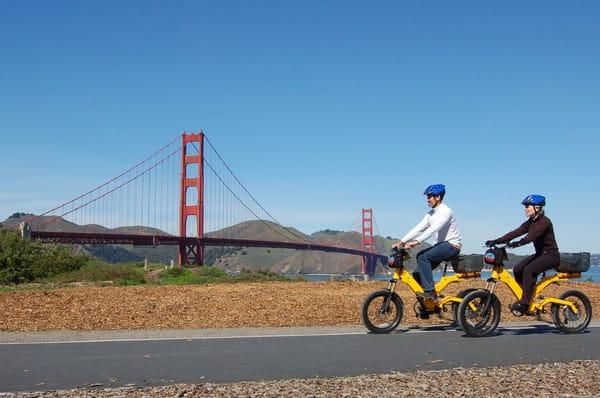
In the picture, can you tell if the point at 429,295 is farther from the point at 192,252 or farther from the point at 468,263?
the point at 192,252

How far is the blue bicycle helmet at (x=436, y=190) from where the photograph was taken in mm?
9250

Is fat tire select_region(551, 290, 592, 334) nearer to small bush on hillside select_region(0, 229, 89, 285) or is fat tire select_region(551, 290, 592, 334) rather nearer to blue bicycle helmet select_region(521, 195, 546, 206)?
blue bicycle helmet select_region(521, 195, 546, 206)

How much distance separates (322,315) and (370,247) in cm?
8182

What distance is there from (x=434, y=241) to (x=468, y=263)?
50cm

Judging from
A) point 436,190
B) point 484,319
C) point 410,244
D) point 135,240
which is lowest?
point 484,319

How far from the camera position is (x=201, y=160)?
63.8 meters

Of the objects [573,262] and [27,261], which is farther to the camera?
[27,261]

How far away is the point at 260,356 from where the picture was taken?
6.92m

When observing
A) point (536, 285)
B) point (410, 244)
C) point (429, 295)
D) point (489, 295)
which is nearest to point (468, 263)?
point (489, 295)

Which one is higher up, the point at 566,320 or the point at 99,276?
the point at 99,276

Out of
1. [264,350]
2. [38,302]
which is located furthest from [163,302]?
[264,350]

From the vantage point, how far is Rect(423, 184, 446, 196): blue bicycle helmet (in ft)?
30.3

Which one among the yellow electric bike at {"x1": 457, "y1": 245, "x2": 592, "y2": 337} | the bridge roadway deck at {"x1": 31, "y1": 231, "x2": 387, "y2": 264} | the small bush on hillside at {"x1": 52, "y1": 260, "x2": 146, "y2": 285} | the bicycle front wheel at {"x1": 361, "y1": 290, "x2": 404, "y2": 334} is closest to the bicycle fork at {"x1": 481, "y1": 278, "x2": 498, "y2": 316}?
the yellow electric bike at {"x1": 457, "y1": 245, "x2": 592, "y2": 337}

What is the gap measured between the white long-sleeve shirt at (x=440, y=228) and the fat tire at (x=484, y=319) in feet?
2.30
